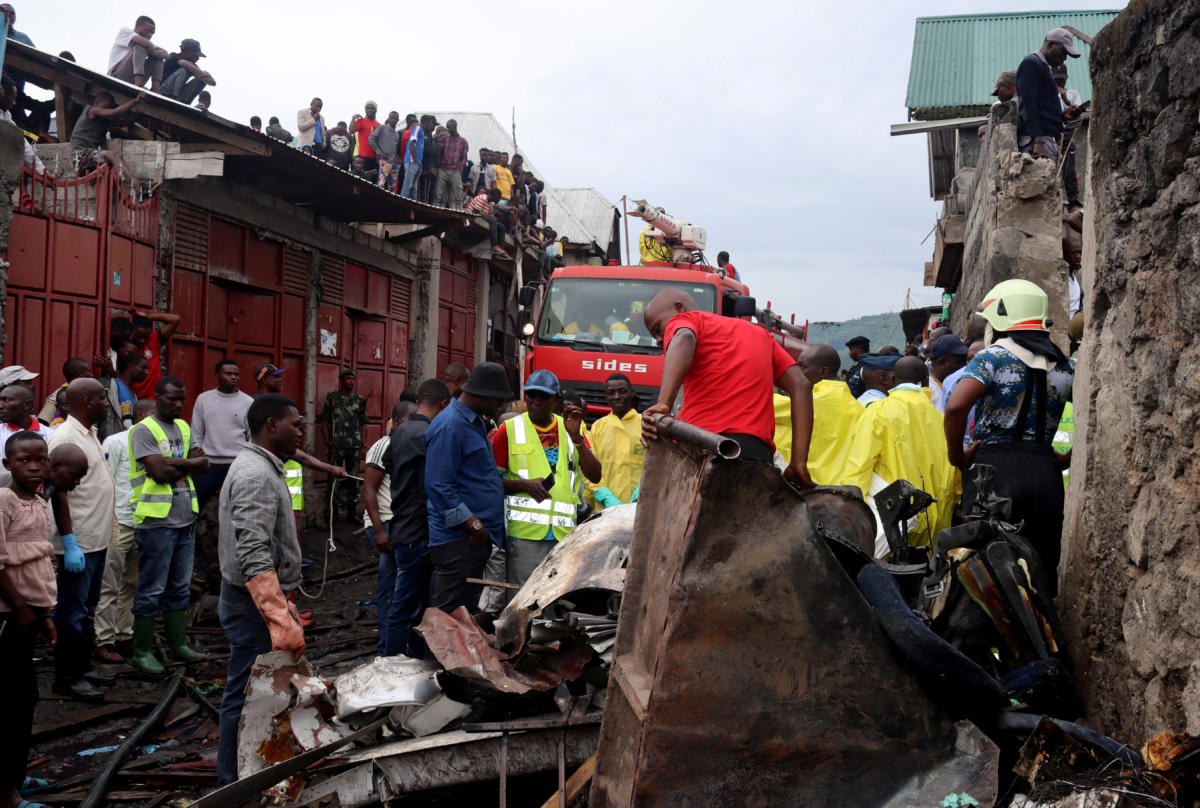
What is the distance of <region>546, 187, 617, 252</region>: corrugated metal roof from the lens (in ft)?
105

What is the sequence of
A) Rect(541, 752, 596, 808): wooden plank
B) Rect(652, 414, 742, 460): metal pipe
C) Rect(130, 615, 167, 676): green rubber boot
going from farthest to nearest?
Rect(130, 615, 167, 676): green rubber boot < Rect(541, 752, 596, 808): wooden plank < Rect(652, 414, 742, 460): metal pipe

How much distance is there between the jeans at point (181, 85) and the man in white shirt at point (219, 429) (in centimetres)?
441

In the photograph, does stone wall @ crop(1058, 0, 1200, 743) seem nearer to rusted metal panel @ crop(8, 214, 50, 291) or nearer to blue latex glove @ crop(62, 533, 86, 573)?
blue latex glove @ crop(62, 533, 86, 573)

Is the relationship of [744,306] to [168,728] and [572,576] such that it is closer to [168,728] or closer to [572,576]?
[572,576]

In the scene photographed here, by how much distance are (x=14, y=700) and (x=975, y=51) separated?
23.3 meters

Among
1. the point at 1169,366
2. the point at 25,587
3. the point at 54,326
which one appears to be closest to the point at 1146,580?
the point at 1169,366

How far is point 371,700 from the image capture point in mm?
4125

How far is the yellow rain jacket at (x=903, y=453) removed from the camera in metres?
5.64

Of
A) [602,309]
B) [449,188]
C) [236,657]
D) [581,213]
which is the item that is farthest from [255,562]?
[581,213]

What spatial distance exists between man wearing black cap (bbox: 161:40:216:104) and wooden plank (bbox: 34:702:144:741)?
768cm

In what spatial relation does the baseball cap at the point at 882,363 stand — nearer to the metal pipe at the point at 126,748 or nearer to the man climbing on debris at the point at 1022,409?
the man climbing on debris at the point at 1022,409

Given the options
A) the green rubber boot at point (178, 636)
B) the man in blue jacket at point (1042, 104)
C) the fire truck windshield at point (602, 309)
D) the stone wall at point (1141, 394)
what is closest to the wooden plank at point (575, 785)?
the stone wall at point (1141, 394)

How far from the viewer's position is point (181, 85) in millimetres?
11195

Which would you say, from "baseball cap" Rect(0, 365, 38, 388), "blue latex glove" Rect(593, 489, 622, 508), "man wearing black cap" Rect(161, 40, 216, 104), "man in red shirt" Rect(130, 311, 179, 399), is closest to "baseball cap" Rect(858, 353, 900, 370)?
"blue latex glove" Rect(593, 489, 622, 508)
